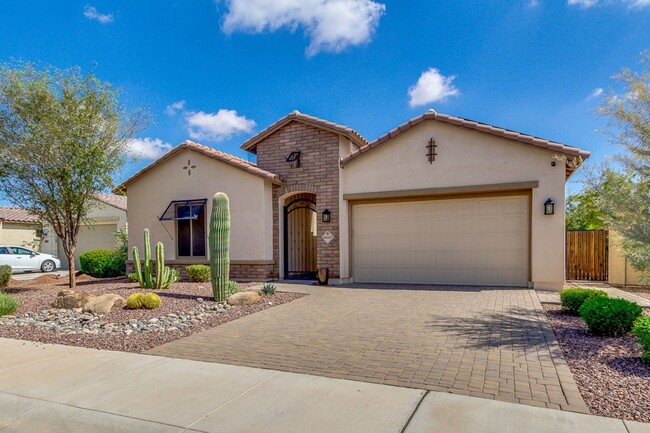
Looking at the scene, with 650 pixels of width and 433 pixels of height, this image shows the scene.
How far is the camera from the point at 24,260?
21.1 metres

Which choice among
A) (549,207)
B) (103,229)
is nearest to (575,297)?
(549,207)

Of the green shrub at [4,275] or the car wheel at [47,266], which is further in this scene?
the car wheel at [47,266]

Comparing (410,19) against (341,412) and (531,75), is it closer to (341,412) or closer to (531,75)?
(531,75)

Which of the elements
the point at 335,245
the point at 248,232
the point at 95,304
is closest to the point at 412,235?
the point at 335,245

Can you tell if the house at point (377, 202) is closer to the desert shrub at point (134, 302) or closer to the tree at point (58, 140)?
the tree at point (58, 140)

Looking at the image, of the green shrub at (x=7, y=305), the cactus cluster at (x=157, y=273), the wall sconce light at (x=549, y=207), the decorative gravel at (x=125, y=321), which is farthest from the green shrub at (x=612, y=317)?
the green shrub at (x=7, y=305)

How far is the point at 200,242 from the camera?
14.8 metres

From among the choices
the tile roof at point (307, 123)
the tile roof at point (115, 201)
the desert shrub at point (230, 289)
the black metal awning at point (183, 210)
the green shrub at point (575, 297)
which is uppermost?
the tile roof at point (307, 123)

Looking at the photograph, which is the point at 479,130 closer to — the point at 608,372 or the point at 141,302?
the point at 608,372

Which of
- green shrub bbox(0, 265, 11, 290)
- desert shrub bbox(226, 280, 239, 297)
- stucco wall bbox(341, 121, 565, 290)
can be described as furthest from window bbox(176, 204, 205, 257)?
stucco wall bbox(341, 121, 565, 290)

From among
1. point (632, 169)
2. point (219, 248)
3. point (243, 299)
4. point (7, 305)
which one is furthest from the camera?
point (219, 248)

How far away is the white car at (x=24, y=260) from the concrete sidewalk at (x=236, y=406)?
19.7 m

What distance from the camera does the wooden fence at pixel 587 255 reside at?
13.8 metres

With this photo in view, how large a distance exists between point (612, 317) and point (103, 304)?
31.2ft
